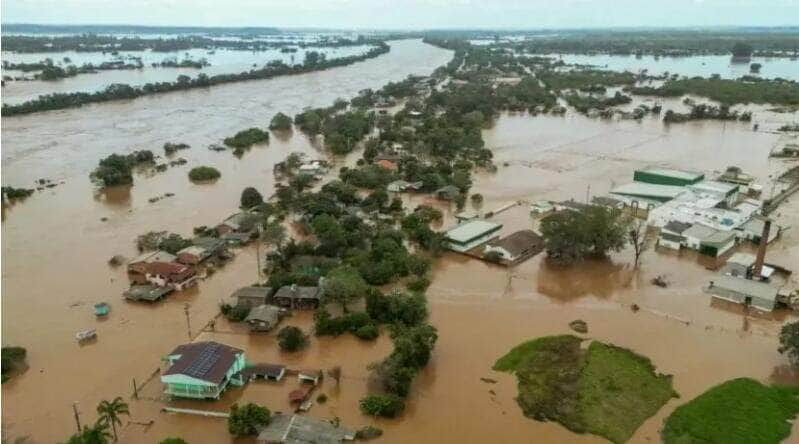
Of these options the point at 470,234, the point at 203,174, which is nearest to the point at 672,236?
the point at 470,234

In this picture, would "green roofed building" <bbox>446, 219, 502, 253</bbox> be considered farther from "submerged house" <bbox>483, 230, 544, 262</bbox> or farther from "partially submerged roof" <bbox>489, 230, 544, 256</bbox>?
"partially submerged roof" <bbox>489, 230, 544, 256</bbox>

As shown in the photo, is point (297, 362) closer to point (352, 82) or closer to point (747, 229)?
point (747, 229)

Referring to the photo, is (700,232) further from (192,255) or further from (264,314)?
(192,255)

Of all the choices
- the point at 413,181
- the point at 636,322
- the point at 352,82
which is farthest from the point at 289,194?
the point at 352,82

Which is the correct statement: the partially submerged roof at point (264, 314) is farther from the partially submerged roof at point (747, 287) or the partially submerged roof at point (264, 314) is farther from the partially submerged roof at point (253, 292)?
the partially submerged roof at point (747, 287)

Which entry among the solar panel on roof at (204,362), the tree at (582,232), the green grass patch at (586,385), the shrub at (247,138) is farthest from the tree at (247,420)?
the shrub at (247,138)

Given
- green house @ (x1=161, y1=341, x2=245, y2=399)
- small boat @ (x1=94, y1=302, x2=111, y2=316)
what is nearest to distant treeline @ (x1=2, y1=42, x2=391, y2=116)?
small boat @ (x1=94, y1=302, x2=111, y2=316)
